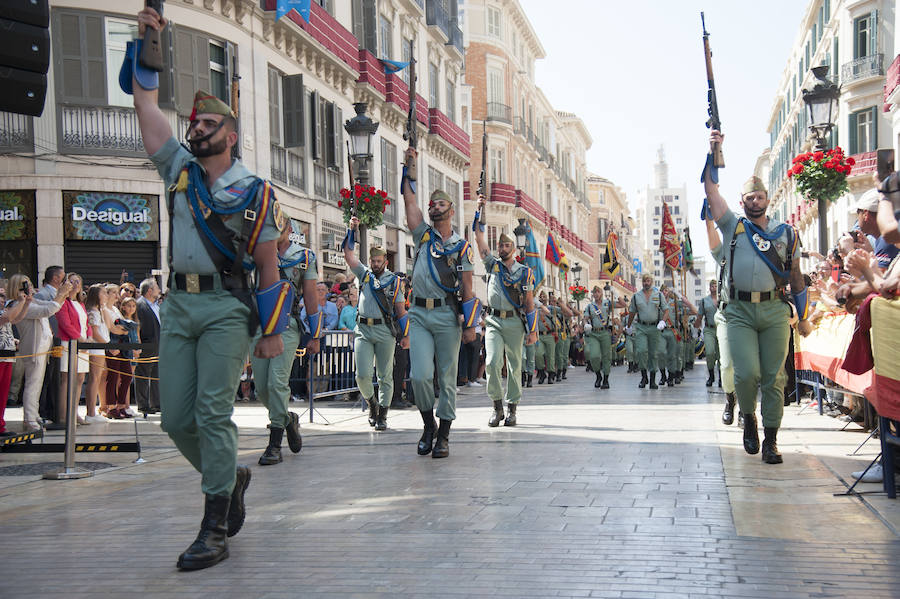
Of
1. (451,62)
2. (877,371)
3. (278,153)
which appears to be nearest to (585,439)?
(877,371)

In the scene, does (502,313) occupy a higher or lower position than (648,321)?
higher

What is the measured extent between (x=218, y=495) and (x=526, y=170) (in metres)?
55.3

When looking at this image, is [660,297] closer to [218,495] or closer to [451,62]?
[218,495]

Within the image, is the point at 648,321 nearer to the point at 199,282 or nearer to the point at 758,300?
the point at 758,300

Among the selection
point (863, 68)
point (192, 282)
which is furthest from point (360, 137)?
point (863, 68)

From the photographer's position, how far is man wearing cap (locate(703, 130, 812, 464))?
7848mm

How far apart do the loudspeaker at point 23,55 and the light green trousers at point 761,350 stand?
5.39 m

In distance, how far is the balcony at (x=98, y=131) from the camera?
1920cm

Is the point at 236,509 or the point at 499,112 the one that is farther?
the point at 499,112

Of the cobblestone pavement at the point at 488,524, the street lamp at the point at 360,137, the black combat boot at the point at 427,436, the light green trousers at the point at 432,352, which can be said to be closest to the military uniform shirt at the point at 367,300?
the cobblestone pavement at the point at 488,524

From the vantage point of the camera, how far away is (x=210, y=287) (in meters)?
5.04

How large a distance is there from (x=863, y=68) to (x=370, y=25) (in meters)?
23.4

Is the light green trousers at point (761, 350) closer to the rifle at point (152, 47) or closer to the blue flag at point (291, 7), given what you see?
the rifle at point (152, 47)

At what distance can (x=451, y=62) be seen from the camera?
4022 centimetres
